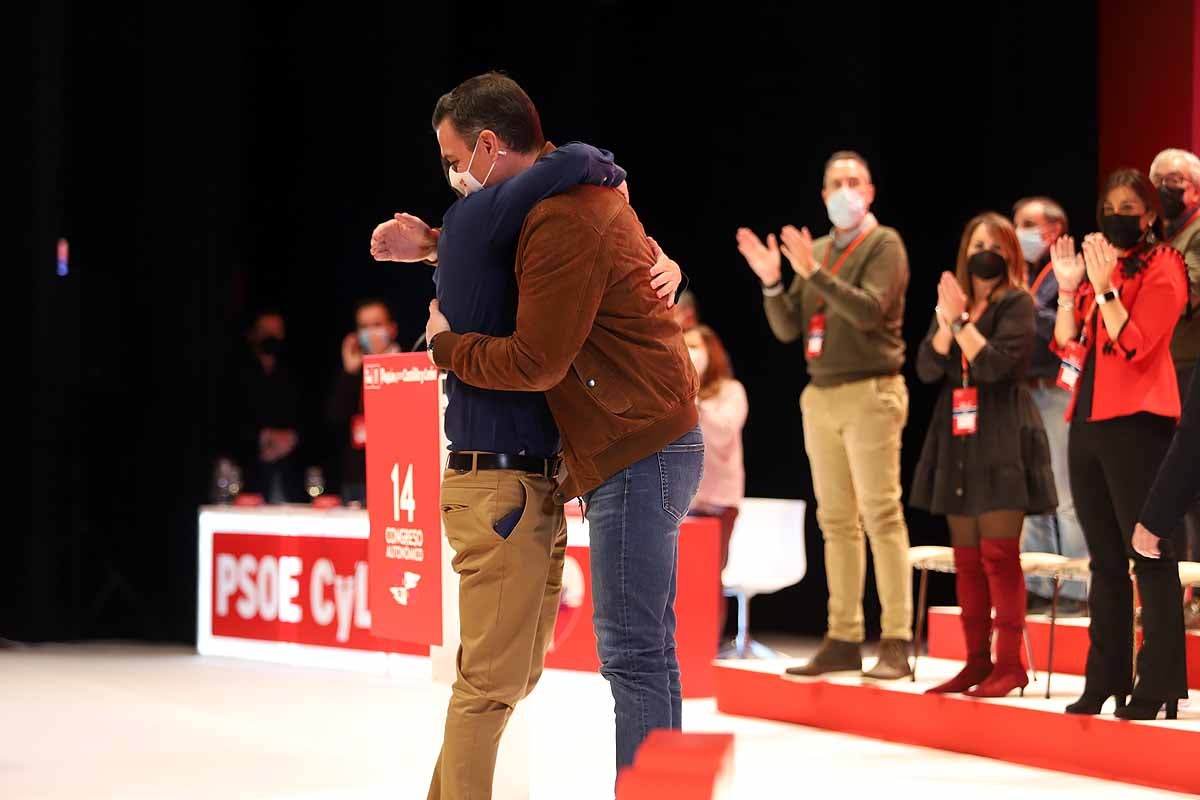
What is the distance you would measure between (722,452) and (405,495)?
304 cm

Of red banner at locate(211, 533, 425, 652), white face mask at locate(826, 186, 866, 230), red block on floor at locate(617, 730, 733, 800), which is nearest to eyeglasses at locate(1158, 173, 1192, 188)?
white face mask at locate(826, 186, 866, 230)

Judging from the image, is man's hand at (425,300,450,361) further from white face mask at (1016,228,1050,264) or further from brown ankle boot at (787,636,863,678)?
white face mask at (1016,228,1050,264)

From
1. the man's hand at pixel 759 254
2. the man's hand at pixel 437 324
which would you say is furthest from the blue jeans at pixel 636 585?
the man's hand at pixel 759 254

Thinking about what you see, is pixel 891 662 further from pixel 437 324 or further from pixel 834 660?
pixel 437 324

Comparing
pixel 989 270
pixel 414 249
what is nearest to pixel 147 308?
pixel 989 270

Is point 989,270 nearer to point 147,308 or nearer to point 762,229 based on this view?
point 762,229

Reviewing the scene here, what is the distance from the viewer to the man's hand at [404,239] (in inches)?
114

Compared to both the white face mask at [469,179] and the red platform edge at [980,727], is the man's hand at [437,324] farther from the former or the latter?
the red platform edge at [980,727]

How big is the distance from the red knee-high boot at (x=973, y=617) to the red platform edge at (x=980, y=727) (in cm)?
8

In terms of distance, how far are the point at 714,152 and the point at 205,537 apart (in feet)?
10.00

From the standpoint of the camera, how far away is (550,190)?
2.60m

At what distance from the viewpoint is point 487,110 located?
8.71 ft

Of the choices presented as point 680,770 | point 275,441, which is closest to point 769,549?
point 275,441

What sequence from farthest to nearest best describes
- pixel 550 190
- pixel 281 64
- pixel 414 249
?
pixel 281 64 → pixel 414 249 → pixel 550 190
